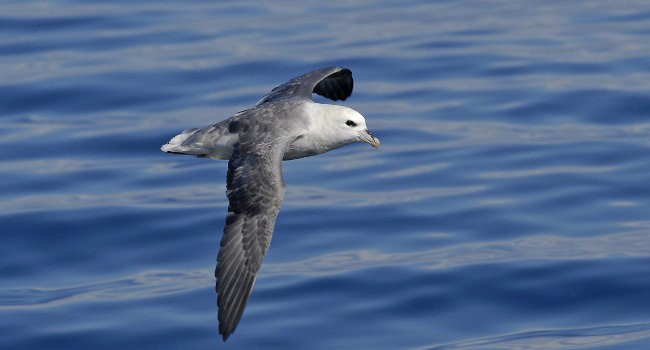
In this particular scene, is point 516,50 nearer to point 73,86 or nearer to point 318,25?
point 318,25

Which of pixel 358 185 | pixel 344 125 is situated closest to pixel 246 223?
pixel 344 125

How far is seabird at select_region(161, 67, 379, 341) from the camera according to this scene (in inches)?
375

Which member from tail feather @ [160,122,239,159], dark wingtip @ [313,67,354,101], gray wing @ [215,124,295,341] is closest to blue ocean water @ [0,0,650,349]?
dark wingtip @ [313,67,354,101]

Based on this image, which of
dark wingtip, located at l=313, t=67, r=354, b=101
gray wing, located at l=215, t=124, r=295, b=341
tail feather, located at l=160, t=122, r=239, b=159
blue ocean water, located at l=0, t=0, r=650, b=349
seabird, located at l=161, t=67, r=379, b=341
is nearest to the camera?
gray wing, located at l=215, t=124, r=295, b=341

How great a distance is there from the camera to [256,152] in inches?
400

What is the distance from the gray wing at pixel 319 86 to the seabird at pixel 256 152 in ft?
0.04

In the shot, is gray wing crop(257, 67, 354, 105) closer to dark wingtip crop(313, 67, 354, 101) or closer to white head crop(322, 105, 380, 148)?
dark wingtip crop(313, 67, 354, 101)

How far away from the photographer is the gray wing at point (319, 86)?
38.8 ft

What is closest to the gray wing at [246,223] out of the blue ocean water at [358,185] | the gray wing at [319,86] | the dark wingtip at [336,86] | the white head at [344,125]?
the white head at [344,125]

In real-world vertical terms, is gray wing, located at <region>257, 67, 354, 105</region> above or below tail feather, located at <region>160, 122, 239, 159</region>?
above

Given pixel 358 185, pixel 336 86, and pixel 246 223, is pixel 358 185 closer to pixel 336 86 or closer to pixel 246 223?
pixel 336 86

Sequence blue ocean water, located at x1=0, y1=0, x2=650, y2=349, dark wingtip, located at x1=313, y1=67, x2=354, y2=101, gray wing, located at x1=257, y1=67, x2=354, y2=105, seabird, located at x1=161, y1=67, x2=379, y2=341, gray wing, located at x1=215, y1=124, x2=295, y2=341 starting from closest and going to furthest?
gray wing, located at x1=215, y1=124, x2=295, y2=341, seabird, located at x1=161, y1=67, x2=379, y2=341, gray wing, located at x1=257, y1=67, x2=354, y2=105, blue ocean water, located at x1=0, y1=0, x2=650, y2=349, dark wingtip, located at x1=313, y1=67, x2=354, y2=101

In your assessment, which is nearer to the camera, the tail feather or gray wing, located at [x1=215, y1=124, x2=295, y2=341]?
gray wing, located at [x1=215, y1=124, x2=295, y2=341]

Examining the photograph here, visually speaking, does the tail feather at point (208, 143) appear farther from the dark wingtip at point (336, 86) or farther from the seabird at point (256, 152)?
the dark wingtip at point (336, 86)
